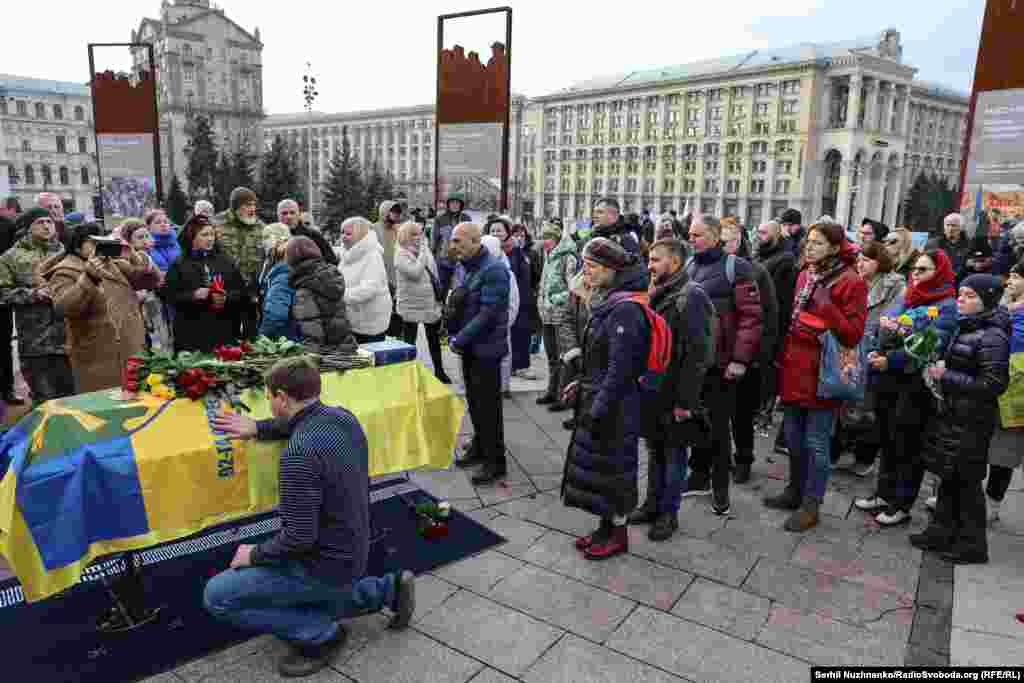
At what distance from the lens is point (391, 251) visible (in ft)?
29.2

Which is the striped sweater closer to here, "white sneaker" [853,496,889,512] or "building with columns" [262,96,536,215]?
"white sneaker" [853,496,889,512]

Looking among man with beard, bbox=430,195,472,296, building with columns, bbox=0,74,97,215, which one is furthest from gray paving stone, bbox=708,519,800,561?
building with columns, bbox=0,74,97,215

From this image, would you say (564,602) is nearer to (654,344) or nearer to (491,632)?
(491,632)

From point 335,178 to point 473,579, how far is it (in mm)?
39463

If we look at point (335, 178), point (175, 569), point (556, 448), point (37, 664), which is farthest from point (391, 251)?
point (335, 178)

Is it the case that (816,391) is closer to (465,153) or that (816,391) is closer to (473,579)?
(473,579)

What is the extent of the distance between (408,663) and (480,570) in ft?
3.12

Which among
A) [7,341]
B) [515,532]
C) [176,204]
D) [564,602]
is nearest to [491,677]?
[564,602]

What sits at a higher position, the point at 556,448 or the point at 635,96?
the point at 635,96

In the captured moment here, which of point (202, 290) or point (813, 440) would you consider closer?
point (813, 440)

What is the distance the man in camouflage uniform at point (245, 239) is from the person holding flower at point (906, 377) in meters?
5.61

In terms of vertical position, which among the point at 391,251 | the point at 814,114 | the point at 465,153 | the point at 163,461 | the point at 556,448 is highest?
the point at 814,114

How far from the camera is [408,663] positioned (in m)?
3.26

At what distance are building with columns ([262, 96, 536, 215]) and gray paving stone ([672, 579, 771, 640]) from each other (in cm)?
10476
